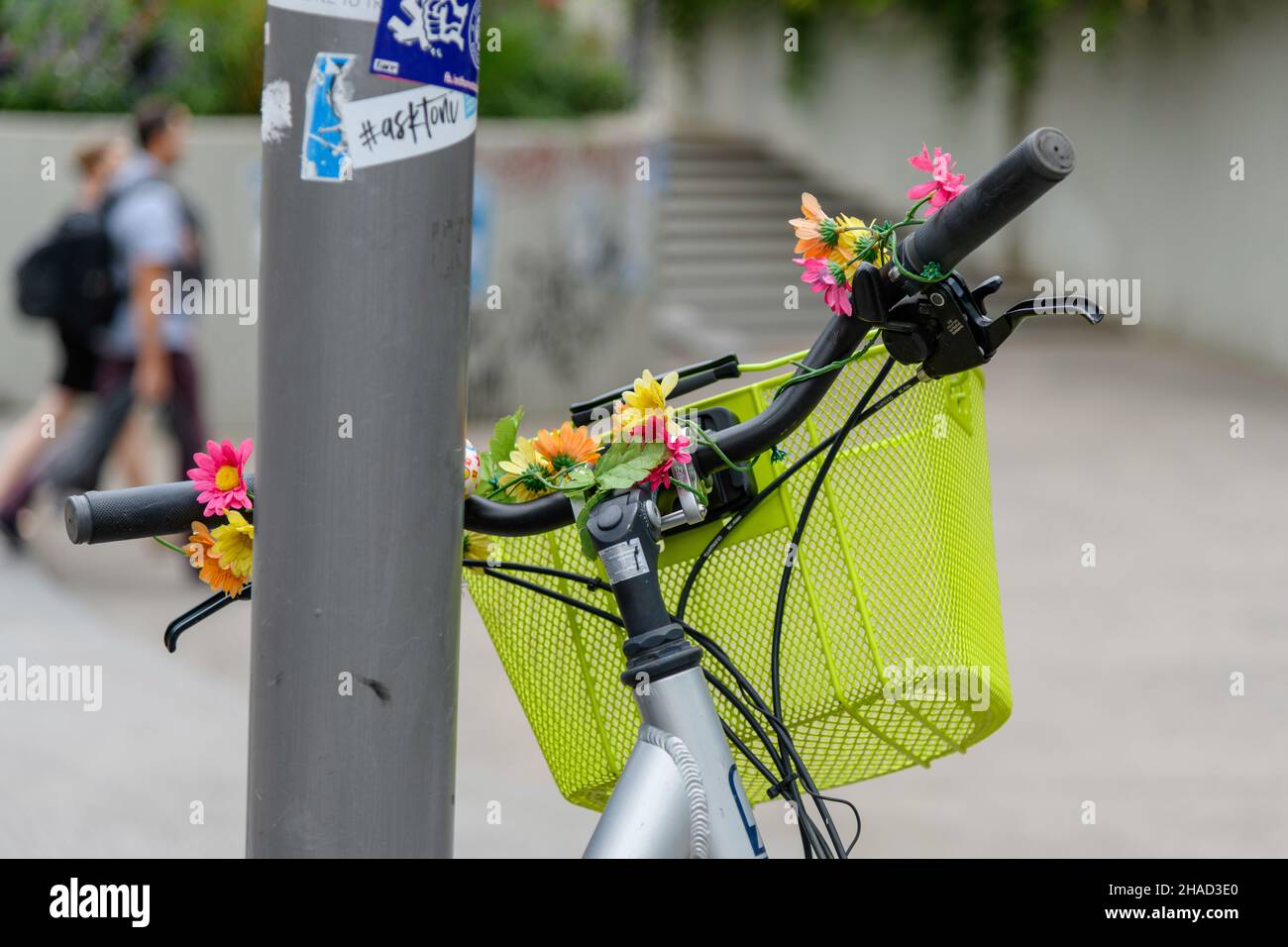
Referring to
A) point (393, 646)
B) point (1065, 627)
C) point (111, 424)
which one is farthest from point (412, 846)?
point (111, 424)

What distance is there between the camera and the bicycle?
1.76m

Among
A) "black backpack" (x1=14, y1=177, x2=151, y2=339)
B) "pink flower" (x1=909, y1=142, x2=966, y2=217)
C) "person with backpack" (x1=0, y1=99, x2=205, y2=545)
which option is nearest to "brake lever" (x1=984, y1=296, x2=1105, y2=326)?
"pink flower" (x1=909, y1=142, x2=966, y2=217)

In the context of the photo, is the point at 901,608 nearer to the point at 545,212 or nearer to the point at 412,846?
the point at 412,846

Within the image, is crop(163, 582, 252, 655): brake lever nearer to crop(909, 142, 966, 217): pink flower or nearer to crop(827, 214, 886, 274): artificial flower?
crop(827, 214, 886, 274): artificial flower

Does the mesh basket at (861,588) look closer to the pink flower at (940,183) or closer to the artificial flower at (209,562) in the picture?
the pink flower at (940,183)

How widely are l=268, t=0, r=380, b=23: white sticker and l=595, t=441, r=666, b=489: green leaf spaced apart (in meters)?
0.54

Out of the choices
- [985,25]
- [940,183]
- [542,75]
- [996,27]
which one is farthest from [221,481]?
[985,25]

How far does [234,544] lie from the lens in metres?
1.91

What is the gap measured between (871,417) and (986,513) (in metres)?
0.25

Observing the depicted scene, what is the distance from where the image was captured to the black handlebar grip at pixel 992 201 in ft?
5.23

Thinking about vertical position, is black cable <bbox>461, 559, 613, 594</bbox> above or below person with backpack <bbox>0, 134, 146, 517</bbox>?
below

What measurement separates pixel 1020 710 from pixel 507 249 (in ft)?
18.6

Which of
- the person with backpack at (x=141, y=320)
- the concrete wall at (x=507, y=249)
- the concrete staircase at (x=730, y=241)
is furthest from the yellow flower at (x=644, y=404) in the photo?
the concrete staircase at (x=730, y=241)

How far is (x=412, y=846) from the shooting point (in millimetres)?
1791
